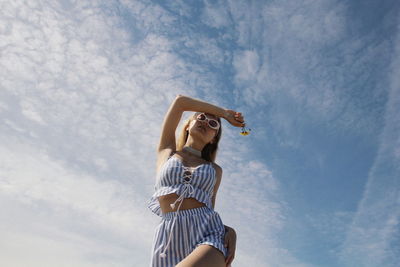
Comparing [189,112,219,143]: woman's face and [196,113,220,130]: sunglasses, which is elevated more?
[196,113,220,130]: sunglasses

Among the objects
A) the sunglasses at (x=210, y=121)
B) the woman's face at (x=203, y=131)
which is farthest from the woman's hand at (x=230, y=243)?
the sunglasses at (x=210, y=121)

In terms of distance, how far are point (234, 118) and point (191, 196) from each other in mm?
1921

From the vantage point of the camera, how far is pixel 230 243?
5094 mm

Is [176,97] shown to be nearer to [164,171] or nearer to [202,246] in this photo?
[164,171]

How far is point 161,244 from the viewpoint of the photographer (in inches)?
209

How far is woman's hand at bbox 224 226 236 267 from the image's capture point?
4.93 metres

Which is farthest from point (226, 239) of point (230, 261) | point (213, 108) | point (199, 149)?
point (213, 108)

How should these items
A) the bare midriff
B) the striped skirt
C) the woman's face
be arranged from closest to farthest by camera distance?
the striped skirt, the bare midriff, the woman's face

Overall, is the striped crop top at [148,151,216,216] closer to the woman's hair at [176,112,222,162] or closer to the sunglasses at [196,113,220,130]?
the woman's hair at [176,112,222,162]

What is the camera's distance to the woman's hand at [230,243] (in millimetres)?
4926

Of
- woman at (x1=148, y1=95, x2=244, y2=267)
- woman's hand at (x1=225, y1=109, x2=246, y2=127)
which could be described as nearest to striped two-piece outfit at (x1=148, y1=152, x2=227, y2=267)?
woman at (x1=148, y1=95, x2=244, y2=267)

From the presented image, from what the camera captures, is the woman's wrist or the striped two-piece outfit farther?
the woman's wrist

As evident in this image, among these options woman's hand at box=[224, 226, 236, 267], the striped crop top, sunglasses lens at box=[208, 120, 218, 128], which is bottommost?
woman's hand at box=[224, 226, 236, 267]

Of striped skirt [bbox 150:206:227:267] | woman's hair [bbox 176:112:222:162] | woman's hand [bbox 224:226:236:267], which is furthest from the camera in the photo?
woman's hair [bbox 176:112:222:162]
